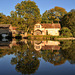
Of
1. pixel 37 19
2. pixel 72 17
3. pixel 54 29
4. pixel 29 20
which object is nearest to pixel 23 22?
pixel 29 20

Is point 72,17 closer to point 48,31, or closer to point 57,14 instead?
point 48,31

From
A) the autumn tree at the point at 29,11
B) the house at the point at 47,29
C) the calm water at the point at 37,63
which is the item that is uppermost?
the autumn tree at the point at 29,11

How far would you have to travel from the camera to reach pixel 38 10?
5966 centimetres

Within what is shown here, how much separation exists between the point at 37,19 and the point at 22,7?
8968 mm

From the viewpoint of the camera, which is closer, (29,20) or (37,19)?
(29,20)

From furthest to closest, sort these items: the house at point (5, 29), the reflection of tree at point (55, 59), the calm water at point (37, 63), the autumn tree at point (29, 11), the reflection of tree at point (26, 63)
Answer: the house at point (5, 29), the autumn tree at point (29, 11), the reflection of tree at point (55, 59), the reflection of tree at point (26, 63), the calm water at point (37, 63)

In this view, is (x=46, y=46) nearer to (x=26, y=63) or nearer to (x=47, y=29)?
(x=26, y=63)

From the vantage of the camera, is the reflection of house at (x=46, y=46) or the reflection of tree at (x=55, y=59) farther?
the reflection of house at (x=46, y=46)

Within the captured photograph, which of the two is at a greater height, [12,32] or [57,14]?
[57,14]

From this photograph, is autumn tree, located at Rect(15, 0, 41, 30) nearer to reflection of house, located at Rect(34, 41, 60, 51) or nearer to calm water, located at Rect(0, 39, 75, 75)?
reflection of house, located at Rect(34, 41, 60, 51)

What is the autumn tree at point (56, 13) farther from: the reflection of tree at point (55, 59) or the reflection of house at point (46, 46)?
the reflection of tree at point (55, 59)

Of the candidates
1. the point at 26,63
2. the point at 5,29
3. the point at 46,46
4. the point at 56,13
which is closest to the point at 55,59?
the point at 26,63

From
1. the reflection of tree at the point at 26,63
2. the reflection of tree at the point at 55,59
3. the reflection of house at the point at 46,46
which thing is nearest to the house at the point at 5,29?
the reflection of house at the point at 46,46

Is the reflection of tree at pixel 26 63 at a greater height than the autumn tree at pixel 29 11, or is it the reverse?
the autumn tree at pixel 29 11
